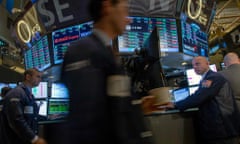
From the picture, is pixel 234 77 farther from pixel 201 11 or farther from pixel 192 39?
pixel 201 11

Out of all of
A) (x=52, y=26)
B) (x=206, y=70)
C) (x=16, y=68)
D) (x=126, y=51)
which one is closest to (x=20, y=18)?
(x=52, y=26)

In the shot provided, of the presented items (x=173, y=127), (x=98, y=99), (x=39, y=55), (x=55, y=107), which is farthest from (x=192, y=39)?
(x=98, y=99)

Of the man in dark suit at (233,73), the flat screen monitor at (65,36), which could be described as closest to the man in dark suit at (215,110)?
the man in dark suit at (233,73)

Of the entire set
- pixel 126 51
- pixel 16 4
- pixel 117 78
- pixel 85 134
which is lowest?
pixel 85 134

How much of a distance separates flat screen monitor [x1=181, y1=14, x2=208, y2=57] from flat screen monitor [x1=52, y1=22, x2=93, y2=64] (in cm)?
141

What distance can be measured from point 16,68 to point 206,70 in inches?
366

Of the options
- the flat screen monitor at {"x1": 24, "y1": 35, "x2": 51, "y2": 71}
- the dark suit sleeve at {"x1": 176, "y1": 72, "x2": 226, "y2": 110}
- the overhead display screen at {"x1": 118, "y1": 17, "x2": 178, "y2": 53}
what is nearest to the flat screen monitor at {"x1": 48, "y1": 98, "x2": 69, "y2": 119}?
the flat screen monitor at {"x1": 24, "y1": 35, "x2": 51, "y2": 71}

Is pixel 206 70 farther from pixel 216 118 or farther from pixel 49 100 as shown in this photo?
pixel 49 100

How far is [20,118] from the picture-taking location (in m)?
2.90

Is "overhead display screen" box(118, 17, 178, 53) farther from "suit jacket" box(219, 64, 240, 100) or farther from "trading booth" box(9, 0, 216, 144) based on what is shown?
"suit jacket" box(219, 64, 240, 100)

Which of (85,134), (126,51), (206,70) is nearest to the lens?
(85,134)

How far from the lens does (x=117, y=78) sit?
107cm

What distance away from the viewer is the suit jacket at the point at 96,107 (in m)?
Answer: 1.04

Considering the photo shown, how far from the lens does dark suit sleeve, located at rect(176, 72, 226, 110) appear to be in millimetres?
2926
